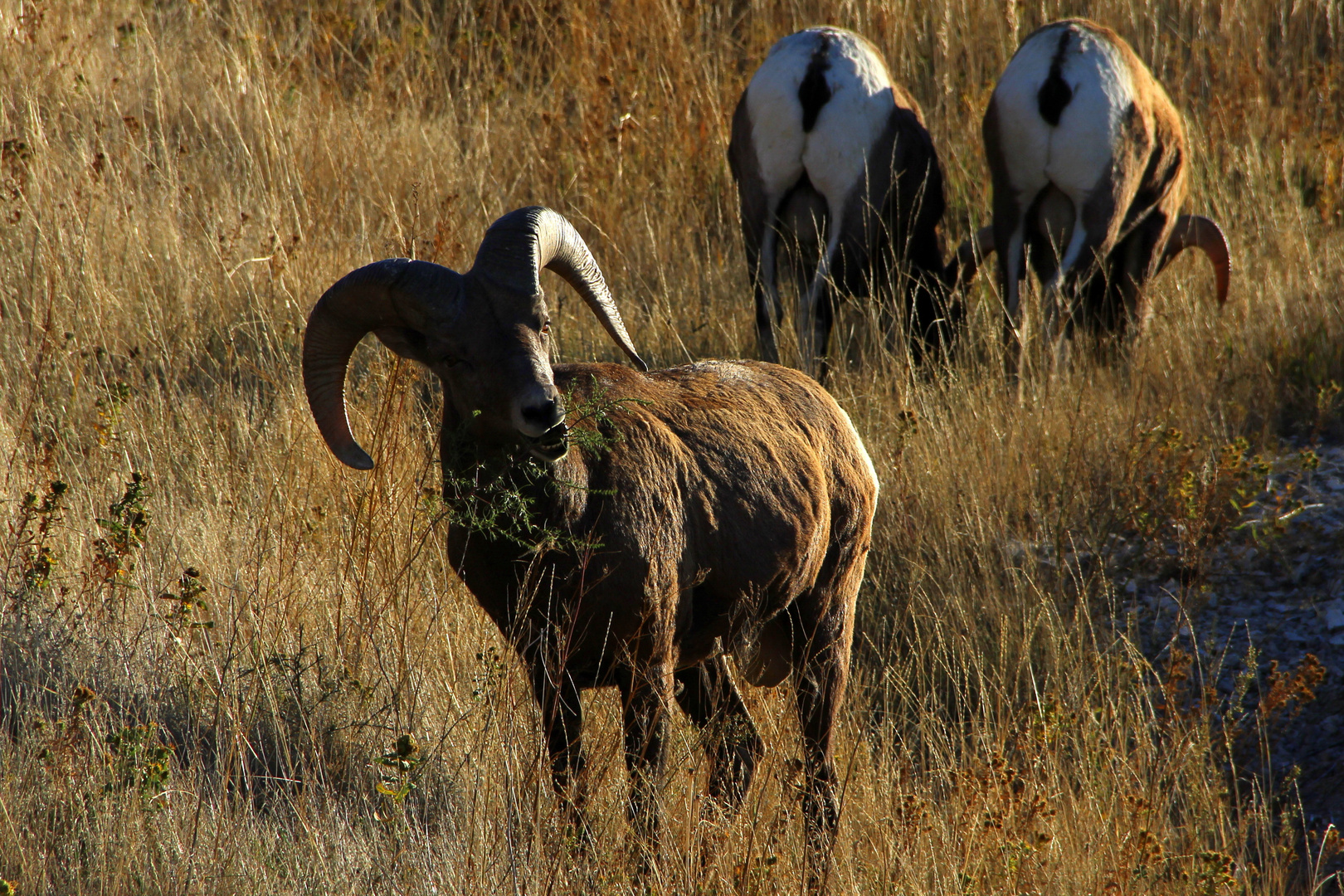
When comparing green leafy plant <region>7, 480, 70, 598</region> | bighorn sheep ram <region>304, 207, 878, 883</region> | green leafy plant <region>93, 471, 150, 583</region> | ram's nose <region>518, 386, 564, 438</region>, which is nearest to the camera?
ram's nose <region>518, 386, 564, 438</region>

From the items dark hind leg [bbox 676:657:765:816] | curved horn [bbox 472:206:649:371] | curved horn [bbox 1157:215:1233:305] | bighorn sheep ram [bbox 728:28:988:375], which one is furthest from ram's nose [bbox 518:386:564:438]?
curved horn [bbox 1157:215:1233:305]

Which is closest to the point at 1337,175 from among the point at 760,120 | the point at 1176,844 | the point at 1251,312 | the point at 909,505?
the point at 1251,312

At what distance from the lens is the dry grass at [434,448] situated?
3.47 m

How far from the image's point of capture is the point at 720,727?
12.1 ft

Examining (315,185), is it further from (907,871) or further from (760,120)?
(907,871)

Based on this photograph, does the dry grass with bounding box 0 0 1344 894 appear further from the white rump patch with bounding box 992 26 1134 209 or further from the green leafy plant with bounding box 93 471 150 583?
the white rump patch with bounding box 992 26 1134 209

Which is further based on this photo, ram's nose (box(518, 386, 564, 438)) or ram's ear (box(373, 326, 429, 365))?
ram's ear (box(373, 326, 429, 365))

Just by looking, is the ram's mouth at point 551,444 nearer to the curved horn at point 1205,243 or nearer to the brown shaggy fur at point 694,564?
the brown shaggy fur at point 694,564

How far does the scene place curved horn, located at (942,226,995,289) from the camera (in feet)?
24.3

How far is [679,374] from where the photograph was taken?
12.5 feet

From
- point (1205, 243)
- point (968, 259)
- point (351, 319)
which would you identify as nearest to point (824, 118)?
point (968, 259)

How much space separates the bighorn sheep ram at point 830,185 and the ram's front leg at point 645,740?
11.9ft

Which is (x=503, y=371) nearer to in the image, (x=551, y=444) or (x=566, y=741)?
(x=551, y=444)

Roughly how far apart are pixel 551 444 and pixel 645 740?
35.0 inches
